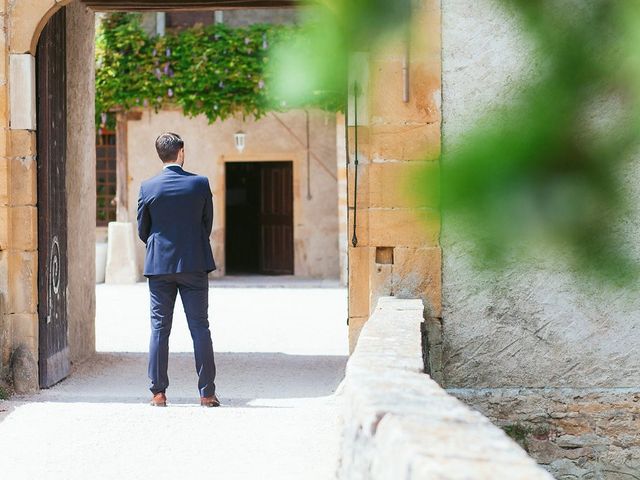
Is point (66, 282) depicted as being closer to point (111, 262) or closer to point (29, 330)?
point (29, 330)

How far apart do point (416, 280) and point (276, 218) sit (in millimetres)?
11315

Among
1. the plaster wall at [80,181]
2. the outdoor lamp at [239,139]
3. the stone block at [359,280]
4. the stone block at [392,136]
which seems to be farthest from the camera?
the outdoor lamp at [239,139]

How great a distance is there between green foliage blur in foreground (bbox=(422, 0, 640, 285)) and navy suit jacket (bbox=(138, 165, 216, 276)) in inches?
177

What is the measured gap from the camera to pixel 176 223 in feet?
17.8

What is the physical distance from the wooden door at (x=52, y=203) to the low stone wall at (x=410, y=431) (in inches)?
125

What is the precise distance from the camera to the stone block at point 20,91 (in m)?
6.18

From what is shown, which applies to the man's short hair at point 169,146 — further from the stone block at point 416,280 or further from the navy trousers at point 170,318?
the stone block at point 416,280

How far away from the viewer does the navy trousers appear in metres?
5.46

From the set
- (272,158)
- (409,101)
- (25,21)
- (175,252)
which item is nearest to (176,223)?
(175,252)

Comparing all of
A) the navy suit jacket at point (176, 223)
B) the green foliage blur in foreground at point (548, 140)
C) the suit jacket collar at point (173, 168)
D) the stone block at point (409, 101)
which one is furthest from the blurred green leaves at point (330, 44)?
the stone block at point (409, 101)

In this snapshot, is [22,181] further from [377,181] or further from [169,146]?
[377,181]

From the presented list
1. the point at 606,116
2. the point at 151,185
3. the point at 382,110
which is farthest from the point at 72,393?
the point at 606,116

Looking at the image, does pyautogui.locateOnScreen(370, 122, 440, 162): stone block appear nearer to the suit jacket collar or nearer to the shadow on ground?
the suit jacket collar

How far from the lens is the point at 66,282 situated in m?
7.01
